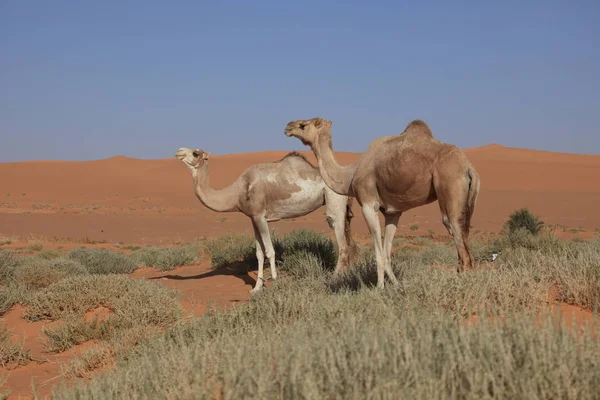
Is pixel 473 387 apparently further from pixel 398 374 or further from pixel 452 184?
pixel 452 184

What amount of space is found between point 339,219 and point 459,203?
15.3 feet

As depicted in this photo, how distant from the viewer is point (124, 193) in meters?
72.2

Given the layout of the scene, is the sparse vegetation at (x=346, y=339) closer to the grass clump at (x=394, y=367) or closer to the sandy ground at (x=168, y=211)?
the grass clump at (x=394, y=367)

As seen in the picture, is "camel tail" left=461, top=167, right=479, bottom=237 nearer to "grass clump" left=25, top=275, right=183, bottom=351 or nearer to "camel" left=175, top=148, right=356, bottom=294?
"grass clump" left=25, top=275, right=183, bottom=351

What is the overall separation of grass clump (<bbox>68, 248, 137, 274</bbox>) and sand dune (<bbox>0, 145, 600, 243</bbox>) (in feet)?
39.4

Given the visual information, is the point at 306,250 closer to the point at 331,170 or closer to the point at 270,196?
the point at 270,196

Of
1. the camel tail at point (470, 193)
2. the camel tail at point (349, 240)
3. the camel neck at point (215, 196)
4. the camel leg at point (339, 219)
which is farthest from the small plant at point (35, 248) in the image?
the camel tail at point (470, 193)

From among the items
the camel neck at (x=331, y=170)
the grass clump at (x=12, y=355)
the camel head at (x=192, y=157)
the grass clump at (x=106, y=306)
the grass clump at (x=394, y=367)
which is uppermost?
the camel head at (x=192, y=157)

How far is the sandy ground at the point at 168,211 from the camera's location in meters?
11.3

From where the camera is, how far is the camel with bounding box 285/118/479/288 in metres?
7.46

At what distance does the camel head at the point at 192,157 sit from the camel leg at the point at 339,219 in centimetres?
273

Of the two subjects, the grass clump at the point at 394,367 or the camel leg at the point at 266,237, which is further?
the camel leg at the point at 266,237

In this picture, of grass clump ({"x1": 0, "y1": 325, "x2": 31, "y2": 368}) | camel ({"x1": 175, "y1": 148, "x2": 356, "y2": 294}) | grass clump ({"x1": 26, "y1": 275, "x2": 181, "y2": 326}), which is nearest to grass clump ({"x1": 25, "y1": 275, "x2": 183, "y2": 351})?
grass clump ({"x1": 26, "y1": 275, "x2": 181, "y2": 326})

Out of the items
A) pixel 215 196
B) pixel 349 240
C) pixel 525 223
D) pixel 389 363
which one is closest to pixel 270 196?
pixel 215 196
